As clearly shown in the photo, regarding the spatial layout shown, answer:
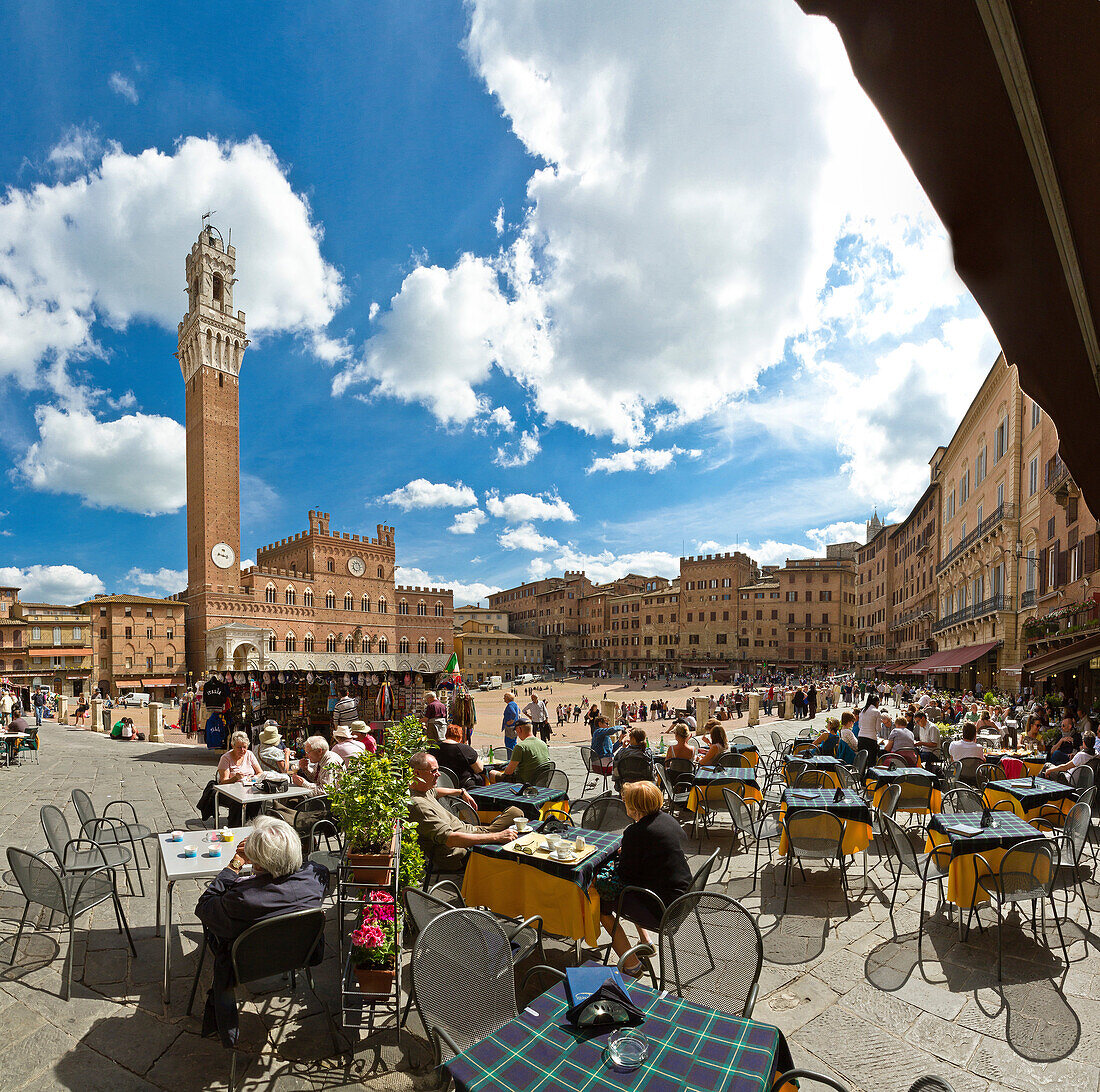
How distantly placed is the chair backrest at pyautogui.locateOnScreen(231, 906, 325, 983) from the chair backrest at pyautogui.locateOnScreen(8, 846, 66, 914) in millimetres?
1702

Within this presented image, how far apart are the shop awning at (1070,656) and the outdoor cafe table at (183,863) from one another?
51.7 ft

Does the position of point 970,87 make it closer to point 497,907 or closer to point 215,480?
point 497,907

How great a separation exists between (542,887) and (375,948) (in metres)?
1.07

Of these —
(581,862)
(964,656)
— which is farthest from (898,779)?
(964,656)

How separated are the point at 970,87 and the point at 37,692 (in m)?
38.7

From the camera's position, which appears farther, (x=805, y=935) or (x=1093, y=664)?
(x=1093, y=664)

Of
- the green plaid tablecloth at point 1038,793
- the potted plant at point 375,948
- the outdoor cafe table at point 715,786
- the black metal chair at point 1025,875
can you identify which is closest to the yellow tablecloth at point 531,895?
the potted plant at point 375,948

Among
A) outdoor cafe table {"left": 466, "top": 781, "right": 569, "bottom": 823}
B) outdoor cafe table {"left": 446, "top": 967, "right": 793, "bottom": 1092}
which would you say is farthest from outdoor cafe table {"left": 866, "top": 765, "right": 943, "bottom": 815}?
outdoor cafe table {"left": 446, "top": 967, "right": 793, "bottom": 1092}

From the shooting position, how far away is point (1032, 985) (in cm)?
383

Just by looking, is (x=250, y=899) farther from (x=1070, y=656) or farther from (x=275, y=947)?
(x=1070, y=656)

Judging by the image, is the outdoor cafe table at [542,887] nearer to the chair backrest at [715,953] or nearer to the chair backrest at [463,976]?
the chair backrest at [715,953]

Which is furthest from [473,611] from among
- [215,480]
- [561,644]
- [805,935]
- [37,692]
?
[805,935]

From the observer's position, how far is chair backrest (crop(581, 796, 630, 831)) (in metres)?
5.01

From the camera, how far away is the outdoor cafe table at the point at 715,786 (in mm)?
6574
